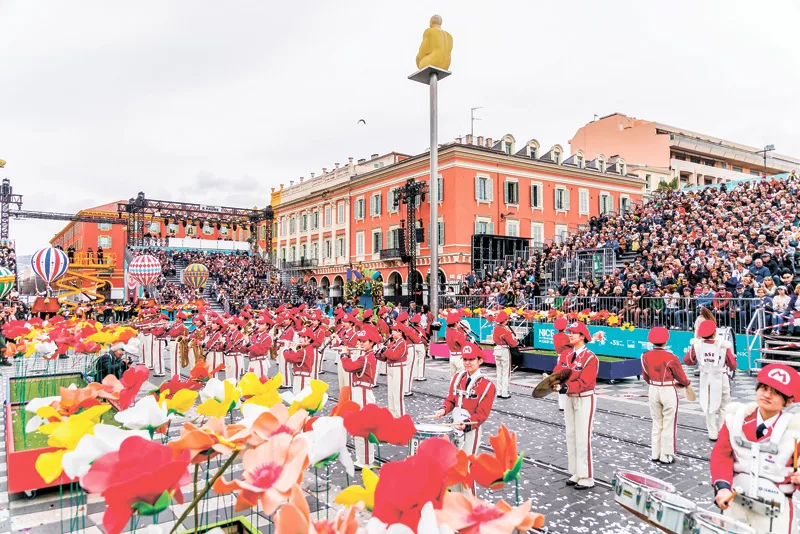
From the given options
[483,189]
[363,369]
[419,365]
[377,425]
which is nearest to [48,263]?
[419,365]

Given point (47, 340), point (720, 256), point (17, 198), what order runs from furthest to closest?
point (17, 198) → point (720, 256) → point (47, 340)

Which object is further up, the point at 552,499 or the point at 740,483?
the point at 740,483

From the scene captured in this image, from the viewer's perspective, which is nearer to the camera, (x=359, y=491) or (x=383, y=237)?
(x=359, y=491)

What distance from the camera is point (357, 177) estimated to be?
1711 inches

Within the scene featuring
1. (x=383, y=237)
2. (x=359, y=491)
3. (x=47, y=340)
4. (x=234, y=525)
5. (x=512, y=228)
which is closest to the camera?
(x=359, y=491)

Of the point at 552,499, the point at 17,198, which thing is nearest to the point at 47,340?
the point at 552,499

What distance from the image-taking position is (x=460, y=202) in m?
35.5

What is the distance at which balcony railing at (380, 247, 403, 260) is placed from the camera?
37969mm

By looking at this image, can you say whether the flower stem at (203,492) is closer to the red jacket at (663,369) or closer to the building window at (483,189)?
the red jacket at (663,369)

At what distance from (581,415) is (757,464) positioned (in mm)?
3365

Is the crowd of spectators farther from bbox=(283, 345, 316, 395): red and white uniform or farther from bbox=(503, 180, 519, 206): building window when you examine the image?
bbox=(283, 345, 316, 395): red and white uniform

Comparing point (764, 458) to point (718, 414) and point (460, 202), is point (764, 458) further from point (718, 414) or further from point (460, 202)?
point (460, 202)

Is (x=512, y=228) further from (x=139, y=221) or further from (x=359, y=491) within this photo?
(x=359, y=491)

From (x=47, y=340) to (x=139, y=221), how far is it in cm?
3701
